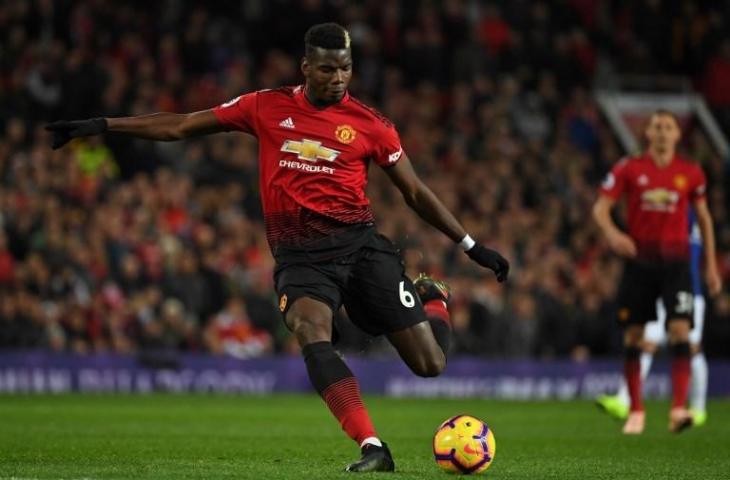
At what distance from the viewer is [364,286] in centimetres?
905

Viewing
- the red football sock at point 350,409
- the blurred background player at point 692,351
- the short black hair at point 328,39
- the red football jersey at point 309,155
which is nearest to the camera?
the red football sock at point 350,409

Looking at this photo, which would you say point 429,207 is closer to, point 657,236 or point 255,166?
point 657,236

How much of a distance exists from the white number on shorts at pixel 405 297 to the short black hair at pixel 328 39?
4.73 ft

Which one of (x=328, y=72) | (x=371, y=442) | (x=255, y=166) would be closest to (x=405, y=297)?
(x=371, y=442)

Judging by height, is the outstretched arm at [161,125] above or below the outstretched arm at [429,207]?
above

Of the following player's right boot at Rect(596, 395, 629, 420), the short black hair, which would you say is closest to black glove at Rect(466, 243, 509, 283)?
the short black hair

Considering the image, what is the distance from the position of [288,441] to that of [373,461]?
374 centimetres

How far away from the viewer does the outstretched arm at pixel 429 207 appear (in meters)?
9.11

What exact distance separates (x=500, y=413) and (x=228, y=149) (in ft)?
25.2

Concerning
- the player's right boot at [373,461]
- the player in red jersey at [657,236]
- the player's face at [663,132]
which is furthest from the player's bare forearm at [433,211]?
the player's face at [663,132]

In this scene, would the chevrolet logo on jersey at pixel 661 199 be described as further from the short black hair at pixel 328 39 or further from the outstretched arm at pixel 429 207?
the short black hair at pixel 328 39

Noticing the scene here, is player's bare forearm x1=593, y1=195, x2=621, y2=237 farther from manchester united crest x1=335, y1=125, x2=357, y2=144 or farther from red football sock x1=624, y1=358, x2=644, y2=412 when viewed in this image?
manchester united crest x1=335, y1=125, x2=357, y2=144

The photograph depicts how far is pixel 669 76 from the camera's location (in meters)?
30.4

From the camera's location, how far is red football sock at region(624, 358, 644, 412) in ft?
43.8
